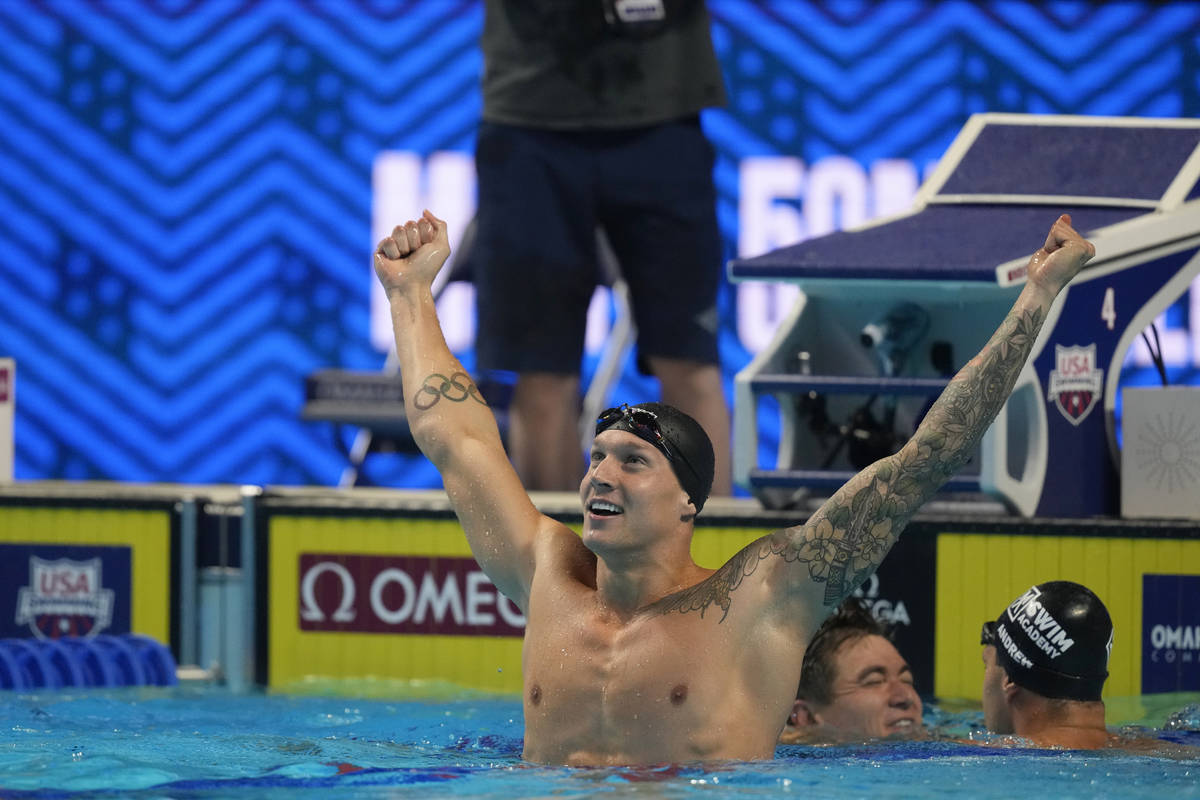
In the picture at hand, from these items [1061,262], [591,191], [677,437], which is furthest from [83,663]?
[1061,262]

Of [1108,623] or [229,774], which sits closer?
[229,774]

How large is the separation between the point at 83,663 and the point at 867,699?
219 centimetres

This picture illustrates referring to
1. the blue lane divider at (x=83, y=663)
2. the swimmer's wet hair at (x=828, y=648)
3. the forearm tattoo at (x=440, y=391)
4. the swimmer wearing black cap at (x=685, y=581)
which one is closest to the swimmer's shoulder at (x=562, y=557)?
the swimmer wearing black cap at (x=685, y=581)

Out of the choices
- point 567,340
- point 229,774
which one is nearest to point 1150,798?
point 229,774

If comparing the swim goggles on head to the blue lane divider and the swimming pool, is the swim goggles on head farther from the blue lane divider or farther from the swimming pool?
the blue lane divider

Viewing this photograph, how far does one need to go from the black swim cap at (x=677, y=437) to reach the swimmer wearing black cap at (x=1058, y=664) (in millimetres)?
881

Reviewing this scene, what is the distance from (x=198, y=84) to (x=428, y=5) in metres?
1.25

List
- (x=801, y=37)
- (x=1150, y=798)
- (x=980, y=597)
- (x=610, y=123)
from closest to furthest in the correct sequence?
(x=1150, y=798) < (x=980, y=597) < (x=610, y=123) < (x=801, y=37)

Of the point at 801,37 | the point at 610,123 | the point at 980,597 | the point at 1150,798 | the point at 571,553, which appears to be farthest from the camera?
the point at 801,37

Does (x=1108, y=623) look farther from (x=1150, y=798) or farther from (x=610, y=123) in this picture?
(x=610, y=123)

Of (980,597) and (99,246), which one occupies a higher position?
(99,246)

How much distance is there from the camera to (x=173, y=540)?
16.4ft

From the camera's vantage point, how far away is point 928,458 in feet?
10.1

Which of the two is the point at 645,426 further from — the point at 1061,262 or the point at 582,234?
the point at 582,234
